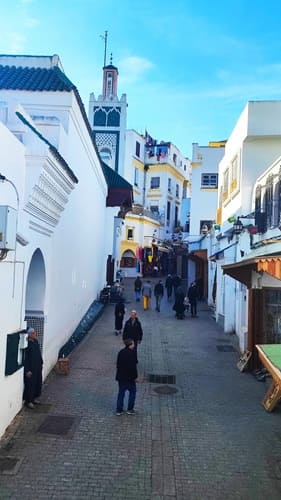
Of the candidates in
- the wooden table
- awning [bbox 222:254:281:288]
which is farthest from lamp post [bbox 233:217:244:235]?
the wooden table

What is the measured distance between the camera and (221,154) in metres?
29.5

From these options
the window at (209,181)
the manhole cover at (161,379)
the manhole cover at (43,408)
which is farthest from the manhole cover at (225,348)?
the window at (209,181)

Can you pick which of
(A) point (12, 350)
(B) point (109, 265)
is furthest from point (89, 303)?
(A) point (12, 350)

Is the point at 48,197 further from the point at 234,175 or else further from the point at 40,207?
the point at 234,175

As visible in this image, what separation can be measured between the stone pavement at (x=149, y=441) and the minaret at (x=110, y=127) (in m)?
22.8

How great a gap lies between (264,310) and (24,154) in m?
7.43

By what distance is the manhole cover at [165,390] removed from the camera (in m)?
9.68

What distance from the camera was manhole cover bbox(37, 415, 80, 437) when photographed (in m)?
7.25

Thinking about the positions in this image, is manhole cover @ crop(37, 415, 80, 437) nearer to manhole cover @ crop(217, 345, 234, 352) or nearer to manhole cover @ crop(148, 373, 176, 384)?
manhole cover @ crop(148, 373, 176, 384)

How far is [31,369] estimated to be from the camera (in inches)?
319

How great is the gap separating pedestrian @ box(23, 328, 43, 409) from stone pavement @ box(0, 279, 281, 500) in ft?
0.88

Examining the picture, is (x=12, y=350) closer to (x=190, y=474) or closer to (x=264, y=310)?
(x=190, y=474)

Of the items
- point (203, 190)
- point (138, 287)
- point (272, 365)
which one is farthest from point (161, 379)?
point (203, 190)

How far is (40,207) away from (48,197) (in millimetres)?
297
